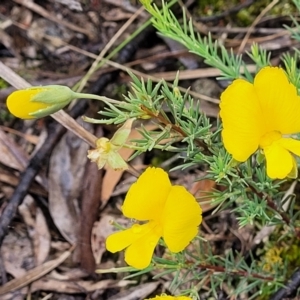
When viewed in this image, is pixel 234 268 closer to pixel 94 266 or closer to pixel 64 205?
pixel 94 266

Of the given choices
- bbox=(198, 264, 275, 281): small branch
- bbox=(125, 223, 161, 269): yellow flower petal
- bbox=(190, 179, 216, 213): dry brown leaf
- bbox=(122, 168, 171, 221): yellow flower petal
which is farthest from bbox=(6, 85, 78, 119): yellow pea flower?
bbox=(190, 179, 216, 213): dry brown leaf

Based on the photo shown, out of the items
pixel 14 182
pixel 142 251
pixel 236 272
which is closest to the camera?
pixel 142 251

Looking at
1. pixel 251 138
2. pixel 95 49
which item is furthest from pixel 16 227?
pixel 251 138

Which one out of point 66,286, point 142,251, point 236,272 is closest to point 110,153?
point 142,251

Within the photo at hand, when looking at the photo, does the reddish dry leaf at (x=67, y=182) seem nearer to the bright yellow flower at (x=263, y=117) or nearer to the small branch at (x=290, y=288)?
the small branch at (x=290, y=288)

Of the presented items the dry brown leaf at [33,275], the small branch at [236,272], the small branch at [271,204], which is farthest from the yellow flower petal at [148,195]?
the dry brown leaf at [33,275]

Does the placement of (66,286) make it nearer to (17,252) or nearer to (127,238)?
(17,252)

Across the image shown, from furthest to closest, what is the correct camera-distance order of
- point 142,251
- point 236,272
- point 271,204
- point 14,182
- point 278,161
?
point 14,182
point 236,272
point 271,204
point 142,251
point 278,161
